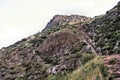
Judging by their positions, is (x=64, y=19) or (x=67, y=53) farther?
(x=64, y=19)

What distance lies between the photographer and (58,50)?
105 m

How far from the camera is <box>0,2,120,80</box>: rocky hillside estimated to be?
7988 cm

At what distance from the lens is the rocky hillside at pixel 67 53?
7988 cm

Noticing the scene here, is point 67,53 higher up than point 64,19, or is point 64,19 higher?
point 64,19

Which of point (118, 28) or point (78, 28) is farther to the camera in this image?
point (78, 28)

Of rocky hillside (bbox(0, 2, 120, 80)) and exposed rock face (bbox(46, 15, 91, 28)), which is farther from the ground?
exposed rock face (bbox(46, 15, 91, 28))

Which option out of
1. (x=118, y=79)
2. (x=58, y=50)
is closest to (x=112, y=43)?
(x=58, y=50)

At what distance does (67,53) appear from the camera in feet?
323

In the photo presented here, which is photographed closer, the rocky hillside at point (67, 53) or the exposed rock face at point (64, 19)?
the rocky hillside at point (67, 53)

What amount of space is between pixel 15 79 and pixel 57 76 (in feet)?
60.3

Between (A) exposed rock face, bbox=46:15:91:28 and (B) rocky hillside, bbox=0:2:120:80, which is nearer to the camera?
(B) rocky hillside, bbox=0:2:120:80

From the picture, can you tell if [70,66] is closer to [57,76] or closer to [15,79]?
[57,76]

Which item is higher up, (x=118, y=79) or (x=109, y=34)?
(x=109, y=34)

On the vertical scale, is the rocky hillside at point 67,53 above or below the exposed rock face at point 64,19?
below
